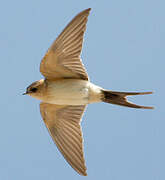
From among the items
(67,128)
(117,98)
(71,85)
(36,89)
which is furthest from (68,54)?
(67,128)

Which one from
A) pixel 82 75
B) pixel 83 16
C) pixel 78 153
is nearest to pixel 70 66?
pixel 82 75

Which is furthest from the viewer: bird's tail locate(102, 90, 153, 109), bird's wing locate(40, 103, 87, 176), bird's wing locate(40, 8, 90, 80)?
bird's wing locate(40, 103, 87, 176)

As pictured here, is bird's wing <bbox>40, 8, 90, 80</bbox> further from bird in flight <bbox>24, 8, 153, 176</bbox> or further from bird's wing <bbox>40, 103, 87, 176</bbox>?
bird's wing <bbox>40, 103, 87, 176</bbox>

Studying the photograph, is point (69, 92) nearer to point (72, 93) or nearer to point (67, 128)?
point (72, 93)

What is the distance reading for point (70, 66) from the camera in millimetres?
5371

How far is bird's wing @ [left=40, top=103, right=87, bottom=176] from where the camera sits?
5617 millimetres

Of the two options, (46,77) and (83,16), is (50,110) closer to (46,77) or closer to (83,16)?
(46,77)

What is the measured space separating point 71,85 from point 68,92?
9 centimetres

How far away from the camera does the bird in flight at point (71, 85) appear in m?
5.18

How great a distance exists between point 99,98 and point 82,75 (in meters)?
0.30

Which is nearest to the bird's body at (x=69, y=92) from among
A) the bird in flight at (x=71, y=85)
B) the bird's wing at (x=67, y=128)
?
the bird in flight at (x=71, y=85)

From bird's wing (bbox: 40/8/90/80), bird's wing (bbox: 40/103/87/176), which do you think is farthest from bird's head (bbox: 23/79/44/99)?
bird's wing (bbox: 40/103/87/176)

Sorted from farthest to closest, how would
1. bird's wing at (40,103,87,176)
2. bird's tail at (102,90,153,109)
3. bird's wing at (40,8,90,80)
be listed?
bird's wing at (40,103,87,176) → bird's tail at (102,90,153,109) → bird's wing at (40,8,90,80)

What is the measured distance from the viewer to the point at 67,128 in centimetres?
583
